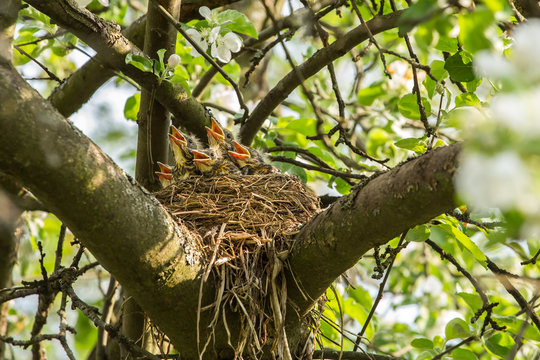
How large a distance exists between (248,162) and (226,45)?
1.08m

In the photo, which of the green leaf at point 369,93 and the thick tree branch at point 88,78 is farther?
the green leaf at point 369,93

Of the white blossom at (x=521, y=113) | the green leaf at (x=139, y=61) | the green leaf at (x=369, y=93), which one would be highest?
the green leaf at (x=369, y=93)

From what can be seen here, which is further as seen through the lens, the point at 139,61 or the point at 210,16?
the point at 210,16

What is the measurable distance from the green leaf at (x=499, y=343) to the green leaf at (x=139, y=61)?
2.11 m

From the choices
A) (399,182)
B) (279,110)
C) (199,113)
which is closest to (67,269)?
(199,113)

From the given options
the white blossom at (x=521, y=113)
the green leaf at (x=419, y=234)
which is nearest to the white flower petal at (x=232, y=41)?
the green leaf at (x=419, y=234)

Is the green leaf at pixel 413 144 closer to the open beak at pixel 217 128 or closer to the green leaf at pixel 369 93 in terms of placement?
the open beak at pixel 217 128

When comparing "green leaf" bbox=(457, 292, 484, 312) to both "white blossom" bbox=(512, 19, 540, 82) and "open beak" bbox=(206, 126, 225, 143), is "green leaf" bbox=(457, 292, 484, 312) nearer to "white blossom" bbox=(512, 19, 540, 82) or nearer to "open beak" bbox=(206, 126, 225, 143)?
"open beak" bbox=(206, 126, 225, 143)

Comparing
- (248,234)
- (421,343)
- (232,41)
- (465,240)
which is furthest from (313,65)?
(421,343)

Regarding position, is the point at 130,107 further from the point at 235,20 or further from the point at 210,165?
the point at 235,20

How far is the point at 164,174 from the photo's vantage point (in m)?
3.71

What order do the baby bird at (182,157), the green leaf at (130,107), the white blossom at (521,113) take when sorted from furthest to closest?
the green leaf at (130,107)
the baby bird at (182,157)
the white blossom at (521,113)

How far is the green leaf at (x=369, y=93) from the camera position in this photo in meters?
4.82

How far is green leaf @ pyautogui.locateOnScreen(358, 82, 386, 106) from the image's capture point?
→ 4.82m
